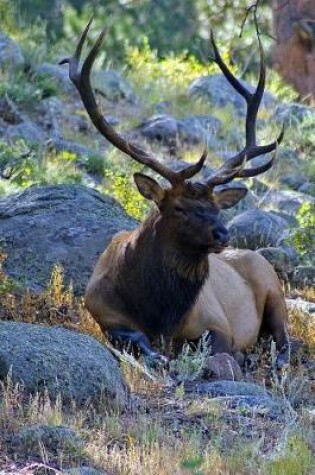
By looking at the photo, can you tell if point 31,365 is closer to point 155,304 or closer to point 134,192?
point 155,304

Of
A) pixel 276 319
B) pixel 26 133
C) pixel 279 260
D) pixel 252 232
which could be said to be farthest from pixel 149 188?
pixel 26 133

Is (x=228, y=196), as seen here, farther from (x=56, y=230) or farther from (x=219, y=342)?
(x=56, y=230)

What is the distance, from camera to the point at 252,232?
13906mm

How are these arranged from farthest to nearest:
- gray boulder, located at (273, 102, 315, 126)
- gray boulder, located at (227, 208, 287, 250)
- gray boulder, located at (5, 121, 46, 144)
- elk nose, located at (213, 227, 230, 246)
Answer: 1. gray boulder, located at (273, 102, 315, 126)
2. gray boulder, located at (5, 121, 46, 144)
3. gray boulder, located at (227, 208, 287, 250)
4. elk nose, located at (213, 227, 230, 246)

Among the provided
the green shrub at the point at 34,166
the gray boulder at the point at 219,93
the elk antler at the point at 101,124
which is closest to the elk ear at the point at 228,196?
the elk antler at the point at 101,124

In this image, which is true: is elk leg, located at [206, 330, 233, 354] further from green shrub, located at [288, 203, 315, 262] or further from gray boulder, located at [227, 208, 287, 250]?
gray boulder, located at [227, 208, 287, 250]

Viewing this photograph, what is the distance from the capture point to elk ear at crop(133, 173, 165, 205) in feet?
32.2

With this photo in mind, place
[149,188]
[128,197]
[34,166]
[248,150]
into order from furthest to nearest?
[34,166], [128,197], [248,150], [149,188]

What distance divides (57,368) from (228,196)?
3.11 meters

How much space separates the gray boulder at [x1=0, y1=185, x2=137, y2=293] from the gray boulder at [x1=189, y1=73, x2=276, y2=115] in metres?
9.95

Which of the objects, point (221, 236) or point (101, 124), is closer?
point (221, 236)

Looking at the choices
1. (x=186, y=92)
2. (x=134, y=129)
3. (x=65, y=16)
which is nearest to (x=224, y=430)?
(x=134, y=129)

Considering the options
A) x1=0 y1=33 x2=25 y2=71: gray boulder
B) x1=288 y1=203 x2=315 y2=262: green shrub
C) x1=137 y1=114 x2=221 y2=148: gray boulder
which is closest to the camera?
x1=288 y1=203 x2=315 y2=262: green shrub

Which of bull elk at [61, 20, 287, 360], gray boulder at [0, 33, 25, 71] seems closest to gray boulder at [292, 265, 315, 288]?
bull elk at [61, 20, 287, 360]
